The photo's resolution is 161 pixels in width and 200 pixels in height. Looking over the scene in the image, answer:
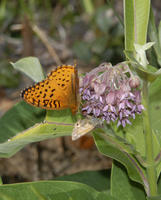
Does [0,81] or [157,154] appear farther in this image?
[0,81]

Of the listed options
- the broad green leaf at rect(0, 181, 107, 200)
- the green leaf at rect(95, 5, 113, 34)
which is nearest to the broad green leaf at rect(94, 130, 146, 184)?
the broad green leaf at rect(0, 181, 107, 200)

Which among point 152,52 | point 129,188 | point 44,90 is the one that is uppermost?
point 152,52

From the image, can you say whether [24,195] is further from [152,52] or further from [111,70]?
[152,52]

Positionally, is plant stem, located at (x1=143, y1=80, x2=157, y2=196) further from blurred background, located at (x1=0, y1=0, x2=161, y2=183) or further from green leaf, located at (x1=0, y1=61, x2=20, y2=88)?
green leaf, located at (x1=0, y1=61, x2=20, y2=88)

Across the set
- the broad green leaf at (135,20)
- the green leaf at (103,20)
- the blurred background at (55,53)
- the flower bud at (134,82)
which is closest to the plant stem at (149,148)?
the flower bud at (134,82)

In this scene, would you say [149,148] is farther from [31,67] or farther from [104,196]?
[31,67]

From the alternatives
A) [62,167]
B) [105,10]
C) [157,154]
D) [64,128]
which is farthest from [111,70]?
[105,10]

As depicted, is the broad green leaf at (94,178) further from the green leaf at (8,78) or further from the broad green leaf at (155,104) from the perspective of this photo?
the green leaf at (8,78)
